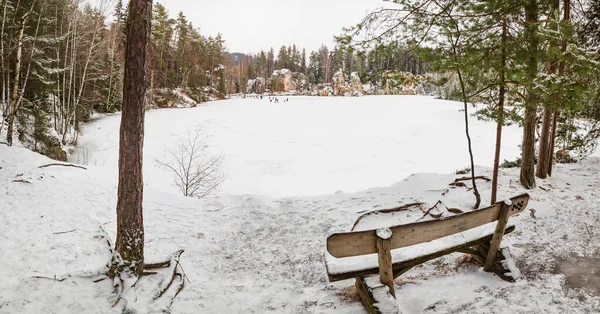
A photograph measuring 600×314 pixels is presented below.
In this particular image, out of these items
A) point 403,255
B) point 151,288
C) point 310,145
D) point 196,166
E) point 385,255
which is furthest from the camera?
point 310,145

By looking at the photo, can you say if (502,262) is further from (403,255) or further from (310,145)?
(310,145)

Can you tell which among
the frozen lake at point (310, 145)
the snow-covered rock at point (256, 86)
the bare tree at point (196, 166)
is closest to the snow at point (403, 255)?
the frozen lake at point (310, 145)

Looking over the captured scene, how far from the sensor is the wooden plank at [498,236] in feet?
12.0

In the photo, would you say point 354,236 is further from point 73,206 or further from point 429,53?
point 73,206

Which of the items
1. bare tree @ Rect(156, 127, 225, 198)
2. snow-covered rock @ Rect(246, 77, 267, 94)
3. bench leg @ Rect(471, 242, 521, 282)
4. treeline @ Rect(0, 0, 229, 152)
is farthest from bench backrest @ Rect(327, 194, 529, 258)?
snow-covered rock @ Rect(246, 77, 267, 94)

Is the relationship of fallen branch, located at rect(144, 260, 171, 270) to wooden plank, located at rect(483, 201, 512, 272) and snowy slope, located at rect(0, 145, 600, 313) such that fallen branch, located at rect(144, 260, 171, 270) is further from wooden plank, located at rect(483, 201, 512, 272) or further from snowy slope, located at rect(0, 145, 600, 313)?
wooden plank, located at rect(483, 201, 512, 272)

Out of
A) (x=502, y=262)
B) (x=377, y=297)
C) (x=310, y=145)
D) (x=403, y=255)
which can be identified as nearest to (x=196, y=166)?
(x=310, y=145)

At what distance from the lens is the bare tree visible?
47.8ft

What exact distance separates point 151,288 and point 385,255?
326 centimetres

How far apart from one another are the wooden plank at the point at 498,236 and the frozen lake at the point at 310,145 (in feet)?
34.0

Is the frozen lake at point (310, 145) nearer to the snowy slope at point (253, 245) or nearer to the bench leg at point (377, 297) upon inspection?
the snowy slope at point (253, 245)

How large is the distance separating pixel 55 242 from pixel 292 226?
14.3 feet

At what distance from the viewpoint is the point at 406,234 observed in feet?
10.2

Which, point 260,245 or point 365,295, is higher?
point 365,295
